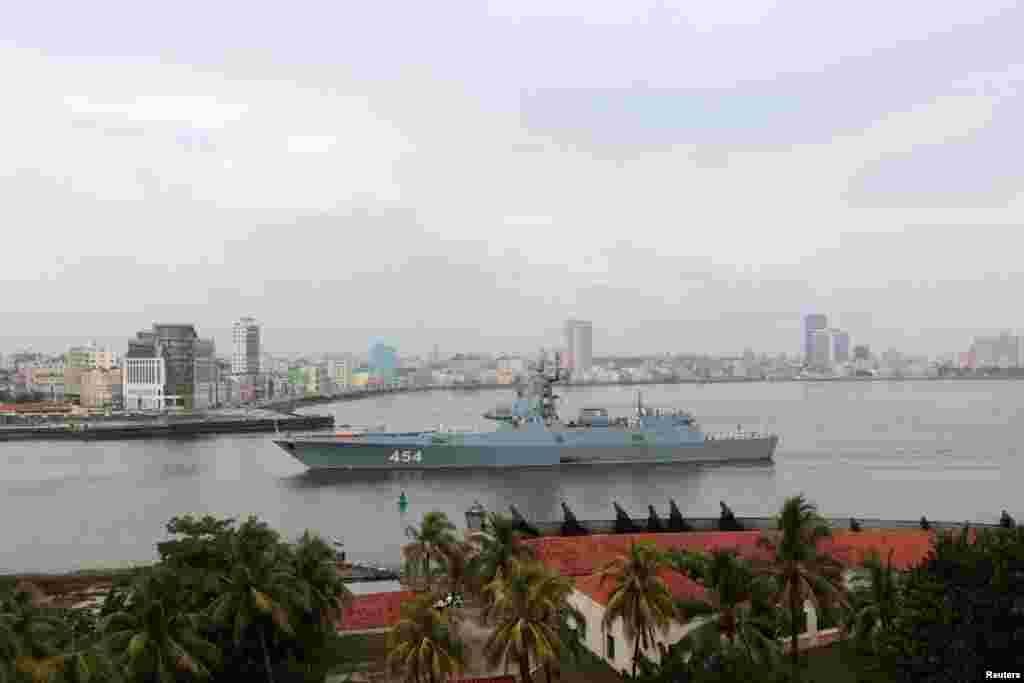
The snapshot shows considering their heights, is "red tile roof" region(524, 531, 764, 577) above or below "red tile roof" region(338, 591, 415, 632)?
above

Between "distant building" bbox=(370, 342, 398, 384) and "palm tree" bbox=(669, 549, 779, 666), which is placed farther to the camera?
"distant building" bbox=(370, 342, 398, 384)

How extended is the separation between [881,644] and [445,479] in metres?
23.6

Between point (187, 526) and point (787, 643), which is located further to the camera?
point (787, 643)

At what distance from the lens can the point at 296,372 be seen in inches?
4751

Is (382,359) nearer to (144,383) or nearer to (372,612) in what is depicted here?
(144,383)

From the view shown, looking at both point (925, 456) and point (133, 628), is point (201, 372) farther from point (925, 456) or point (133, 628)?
point (133, 628)

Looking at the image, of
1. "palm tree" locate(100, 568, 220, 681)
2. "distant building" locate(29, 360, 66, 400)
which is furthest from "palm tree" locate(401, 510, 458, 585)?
"distant building" locate(29, 360, 66, 400)

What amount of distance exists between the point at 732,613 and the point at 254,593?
4648 millimetres

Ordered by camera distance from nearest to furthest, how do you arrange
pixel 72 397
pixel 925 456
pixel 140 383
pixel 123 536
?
pixel 123 536
pixel 925 456
pixel 140 383
pixel 72 397

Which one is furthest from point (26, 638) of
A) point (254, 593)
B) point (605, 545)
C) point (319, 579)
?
point (605, 545)

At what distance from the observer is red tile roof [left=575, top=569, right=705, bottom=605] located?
973cm

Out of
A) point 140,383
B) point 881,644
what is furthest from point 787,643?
point 140,383

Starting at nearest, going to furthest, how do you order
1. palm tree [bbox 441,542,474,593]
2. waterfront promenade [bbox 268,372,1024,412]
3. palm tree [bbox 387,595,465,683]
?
1. palm tree [bbox 387,595,465,683]
2. palm tree [bbox 441,542,474,593]
3. waterfront promenade [bbox 268,372,1024,412]

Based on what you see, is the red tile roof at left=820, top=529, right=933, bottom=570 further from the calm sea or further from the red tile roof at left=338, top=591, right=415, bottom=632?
the calm sea
